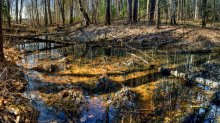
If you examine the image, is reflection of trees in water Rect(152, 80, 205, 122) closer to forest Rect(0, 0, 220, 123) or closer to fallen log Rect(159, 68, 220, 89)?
forest Rect(0, 0, 220, 123)

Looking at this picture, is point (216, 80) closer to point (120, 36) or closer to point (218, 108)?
point (218, 108)

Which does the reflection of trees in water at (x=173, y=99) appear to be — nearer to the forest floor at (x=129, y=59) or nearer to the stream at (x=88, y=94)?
the forest floor at (x=129, y=59)

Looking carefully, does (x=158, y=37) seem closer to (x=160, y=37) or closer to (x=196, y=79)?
(x=160, y=37)

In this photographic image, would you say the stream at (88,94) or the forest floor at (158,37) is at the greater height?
the forest floor at (158,37)

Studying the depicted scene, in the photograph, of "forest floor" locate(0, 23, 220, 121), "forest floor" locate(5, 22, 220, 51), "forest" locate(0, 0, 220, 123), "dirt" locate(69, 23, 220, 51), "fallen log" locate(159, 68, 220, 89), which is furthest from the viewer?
"dirt" locate(69, 23, 220, 51)

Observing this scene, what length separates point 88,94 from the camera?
354 inches

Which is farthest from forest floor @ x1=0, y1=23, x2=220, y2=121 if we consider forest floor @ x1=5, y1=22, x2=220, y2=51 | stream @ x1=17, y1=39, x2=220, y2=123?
stream @ x1=17, y1=39, x2=220, y2=123

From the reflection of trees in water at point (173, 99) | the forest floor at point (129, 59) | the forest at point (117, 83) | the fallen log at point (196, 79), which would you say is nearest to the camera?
the forest at point (117, 83)

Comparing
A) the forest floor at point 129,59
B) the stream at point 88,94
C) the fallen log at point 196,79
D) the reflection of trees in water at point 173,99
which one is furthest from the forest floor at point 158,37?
the reflection of trees in water at point 173,99

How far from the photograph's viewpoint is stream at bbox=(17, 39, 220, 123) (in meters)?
7.08

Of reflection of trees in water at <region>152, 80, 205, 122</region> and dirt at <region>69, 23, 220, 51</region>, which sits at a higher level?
dirt at <region>69, 23, 220, 51</region>

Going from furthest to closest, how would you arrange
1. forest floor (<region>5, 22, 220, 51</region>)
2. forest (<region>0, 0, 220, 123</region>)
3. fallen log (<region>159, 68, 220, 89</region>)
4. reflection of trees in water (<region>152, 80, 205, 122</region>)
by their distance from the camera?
forest floor (<region>5, 22, 220, 51</region>)
fallen log (<region>159, 68, 220, 89</region>)
reflection of trees in water (<region>152, 80, 205, 122</region>)
forest (<region>0, 0, 220, 123</region>)

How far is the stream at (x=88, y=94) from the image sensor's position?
708 cm

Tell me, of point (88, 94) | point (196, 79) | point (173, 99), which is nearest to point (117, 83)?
point (88, 94)
